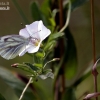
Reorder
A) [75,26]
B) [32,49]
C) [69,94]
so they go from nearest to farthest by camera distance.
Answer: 1. [32,49]
2. [69,94]
3. [75,26]

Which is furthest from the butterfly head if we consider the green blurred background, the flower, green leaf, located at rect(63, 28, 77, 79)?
the green blurred background

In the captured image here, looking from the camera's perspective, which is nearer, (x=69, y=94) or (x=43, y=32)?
(x=43, y=32)

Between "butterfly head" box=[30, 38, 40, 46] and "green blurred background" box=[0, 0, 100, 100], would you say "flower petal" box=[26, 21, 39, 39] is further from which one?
"green blurred background" box=[0, 0, 100, 100]

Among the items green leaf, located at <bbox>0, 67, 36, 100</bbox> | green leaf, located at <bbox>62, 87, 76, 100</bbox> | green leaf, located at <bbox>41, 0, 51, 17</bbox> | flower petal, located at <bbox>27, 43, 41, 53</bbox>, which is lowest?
green leaf, located at <bbox>62, 87, 76, 100</bbox>

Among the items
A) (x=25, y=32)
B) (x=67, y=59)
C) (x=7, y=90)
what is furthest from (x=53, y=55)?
(x=7, y=90)

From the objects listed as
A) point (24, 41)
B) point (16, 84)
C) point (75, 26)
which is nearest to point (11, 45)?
point (24, 41)

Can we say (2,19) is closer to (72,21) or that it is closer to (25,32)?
(72,21)

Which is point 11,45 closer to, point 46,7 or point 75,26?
point 46,7
